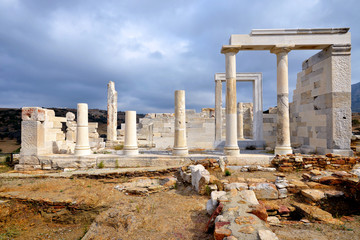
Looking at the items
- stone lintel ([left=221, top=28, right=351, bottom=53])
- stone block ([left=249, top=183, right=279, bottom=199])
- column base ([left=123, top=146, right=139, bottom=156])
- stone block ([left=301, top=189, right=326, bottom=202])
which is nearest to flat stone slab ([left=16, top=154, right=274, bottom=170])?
column base ([left=123, top=146, right=139, bottom=156])

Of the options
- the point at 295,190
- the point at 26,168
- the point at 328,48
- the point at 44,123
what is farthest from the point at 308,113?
the point at 26,168

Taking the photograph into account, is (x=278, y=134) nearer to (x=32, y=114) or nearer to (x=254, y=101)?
(x=254, y=101)

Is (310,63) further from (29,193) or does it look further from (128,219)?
(29,193)

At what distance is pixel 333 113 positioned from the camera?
9.17 meters

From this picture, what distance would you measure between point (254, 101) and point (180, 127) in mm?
6887

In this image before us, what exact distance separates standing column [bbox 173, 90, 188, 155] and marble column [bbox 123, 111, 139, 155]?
6.85ft

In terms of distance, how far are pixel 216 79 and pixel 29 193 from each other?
12.4 meters

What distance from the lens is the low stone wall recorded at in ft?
27.8

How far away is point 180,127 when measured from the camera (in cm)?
980

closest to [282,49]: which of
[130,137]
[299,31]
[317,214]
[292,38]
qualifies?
[292,38]

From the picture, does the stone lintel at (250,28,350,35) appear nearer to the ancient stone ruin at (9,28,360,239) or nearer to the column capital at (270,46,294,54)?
the ancient stone ruin at (9,28,360,239)

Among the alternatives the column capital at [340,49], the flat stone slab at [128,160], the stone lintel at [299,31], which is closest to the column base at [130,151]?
the flat stone slab at [128,160]

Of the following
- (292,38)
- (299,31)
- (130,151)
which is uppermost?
(299,31)

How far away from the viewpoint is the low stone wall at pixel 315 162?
8.47 m
